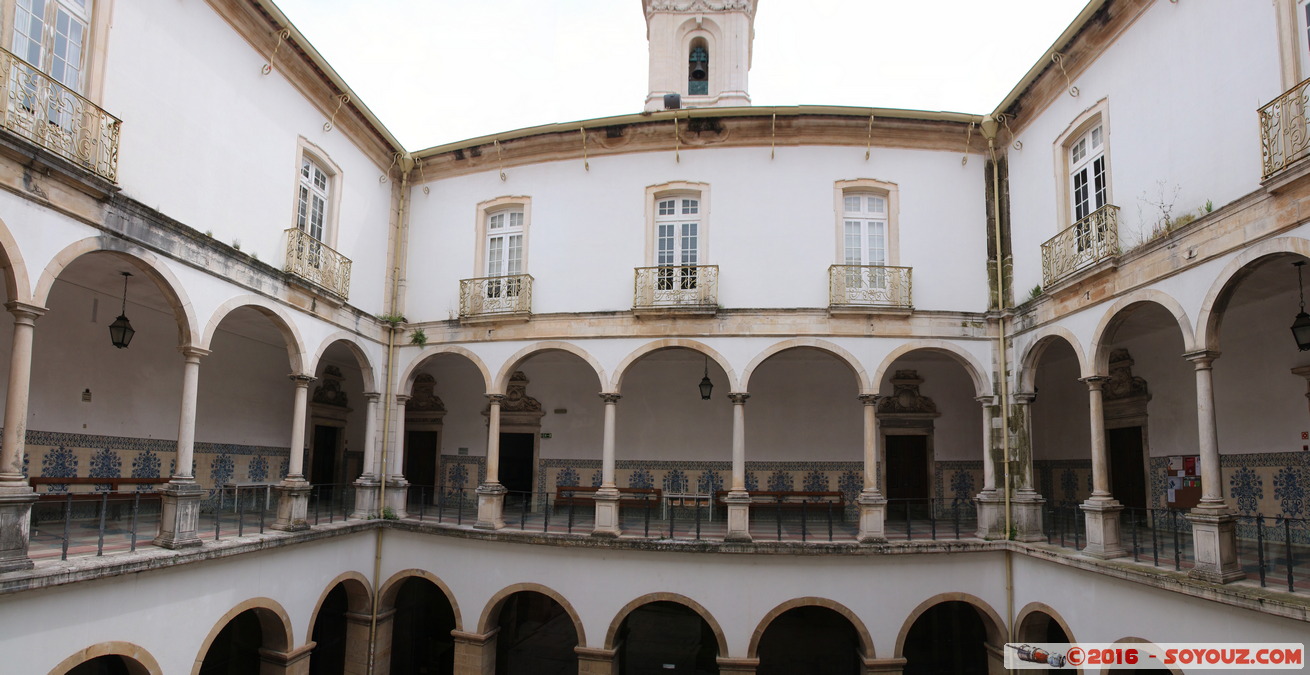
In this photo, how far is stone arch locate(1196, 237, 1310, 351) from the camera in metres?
7.06

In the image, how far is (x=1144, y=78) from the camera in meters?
9.23

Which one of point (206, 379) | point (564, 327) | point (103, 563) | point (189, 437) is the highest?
point (564, 327)

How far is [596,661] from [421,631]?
→ 567cm

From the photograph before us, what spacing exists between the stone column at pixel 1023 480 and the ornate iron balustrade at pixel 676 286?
17.1 feet

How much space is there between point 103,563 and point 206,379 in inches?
240

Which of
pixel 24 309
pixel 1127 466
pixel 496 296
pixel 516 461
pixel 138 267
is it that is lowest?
pixel 516 461

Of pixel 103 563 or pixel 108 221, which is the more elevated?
pixel 108 221

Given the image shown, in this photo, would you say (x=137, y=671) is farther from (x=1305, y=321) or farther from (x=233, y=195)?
(x=1305, y=321)

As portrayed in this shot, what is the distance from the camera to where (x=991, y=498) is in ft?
39.2

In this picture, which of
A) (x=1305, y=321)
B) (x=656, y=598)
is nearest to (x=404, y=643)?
(x=656, y=598)

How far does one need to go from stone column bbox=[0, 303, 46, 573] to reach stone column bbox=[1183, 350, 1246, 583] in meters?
11.8

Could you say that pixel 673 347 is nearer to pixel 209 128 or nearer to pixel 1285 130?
pixel 209 128

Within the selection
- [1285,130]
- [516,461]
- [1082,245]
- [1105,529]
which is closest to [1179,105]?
[1285,130]

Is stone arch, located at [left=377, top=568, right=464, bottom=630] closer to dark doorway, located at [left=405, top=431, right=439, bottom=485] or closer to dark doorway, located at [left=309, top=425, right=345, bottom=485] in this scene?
dark doorway, located at [left=405, top=431, right=439, bottom=485]
